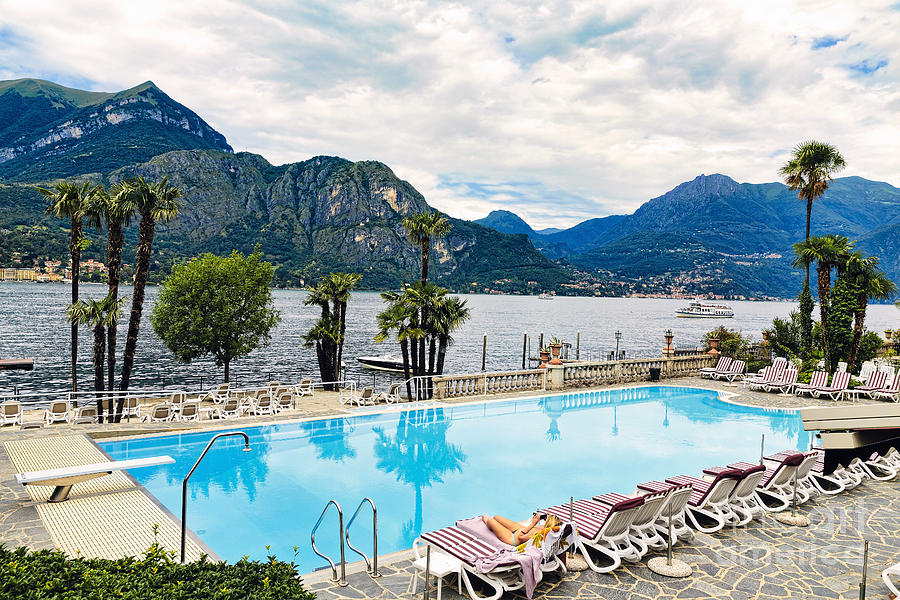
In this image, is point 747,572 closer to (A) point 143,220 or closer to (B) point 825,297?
(A) point 143,220

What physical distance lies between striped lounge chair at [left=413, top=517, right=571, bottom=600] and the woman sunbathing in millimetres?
81

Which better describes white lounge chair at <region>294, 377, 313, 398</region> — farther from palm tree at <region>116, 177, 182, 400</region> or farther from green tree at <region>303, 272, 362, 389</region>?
palm tree at <region>116, 177, 182, 400</region>

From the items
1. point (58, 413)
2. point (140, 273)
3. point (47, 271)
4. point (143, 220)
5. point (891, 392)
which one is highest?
point (143, 220)

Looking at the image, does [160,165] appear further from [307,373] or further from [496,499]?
[496,499]

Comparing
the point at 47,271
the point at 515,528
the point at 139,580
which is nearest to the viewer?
the point at 139,580

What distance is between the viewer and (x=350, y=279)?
105ft

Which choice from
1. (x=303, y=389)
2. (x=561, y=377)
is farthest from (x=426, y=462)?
(x=303, y=389)

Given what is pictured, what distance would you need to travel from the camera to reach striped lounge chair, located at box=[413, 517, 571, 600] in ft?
18.7

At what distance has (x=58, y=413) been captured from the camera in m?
15.6

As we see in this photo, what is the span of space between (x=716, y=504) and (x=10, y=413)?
1742 cm

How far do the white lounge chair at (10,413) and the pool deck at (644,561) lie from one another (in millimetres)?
5428

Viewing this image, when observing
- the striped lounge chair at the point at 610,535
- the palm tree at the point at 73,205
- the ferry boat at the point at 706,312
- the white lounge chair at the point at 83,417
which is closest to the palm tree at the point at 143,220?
the white lounge chair at the point at 83,417

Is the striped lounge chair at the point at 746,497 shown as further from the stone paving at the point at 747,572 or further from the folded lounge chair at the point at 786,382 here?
the folded lounge chair at the point at 786,382

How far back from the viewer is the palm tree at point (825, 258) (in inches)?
936
